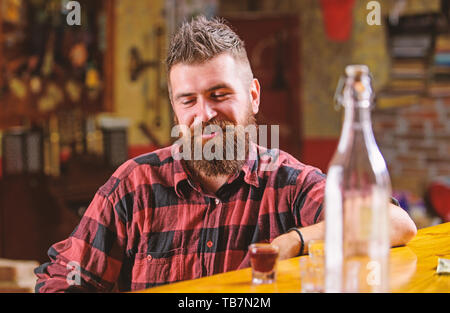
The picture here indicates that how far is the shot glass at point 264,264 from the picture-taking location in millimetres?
957

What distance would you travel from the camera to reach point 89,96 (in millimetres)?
3965

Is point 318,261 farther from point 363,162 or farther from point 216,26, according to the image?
point 216,26

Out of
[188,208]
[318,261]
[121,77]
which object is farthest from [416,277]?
[121,77]

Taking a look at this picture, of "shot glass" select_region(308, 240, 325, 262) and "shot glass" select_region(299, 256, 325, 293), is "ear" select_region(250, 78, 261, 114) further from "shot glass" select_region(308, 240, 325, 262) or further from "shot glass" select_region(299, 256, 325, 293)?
"shot glass" select_region(299, 256, 325, 293)

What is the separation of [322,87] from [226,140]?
3.37m

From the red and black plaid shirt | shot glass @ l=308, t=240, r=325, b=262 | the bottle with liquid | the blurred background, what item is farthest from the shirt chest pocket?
the blurred background

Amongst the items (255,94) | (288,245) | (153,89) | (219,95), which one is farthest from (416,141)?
(288,245)

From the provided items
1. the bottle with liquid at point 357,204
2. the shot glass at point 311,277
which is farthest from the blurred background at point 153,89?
the bottle with liquid at point 357,204

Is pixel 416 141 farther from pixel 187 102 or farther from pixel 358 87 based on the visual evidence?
pixel 358 87

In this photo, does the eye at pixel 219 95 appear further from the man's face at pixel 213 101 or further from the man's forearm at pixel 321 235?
the man's forearm at pixel 321 235

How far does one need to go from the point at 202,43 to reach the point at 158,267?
55 cm

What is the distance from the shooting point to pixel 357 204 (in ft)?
2.58

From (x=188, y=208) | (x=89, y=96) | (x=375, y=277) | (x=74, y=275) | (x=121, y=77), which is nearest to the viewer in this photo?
(x=375, y=277)

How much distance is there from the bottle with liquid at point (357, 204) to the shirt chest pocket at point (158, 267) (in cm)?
55
